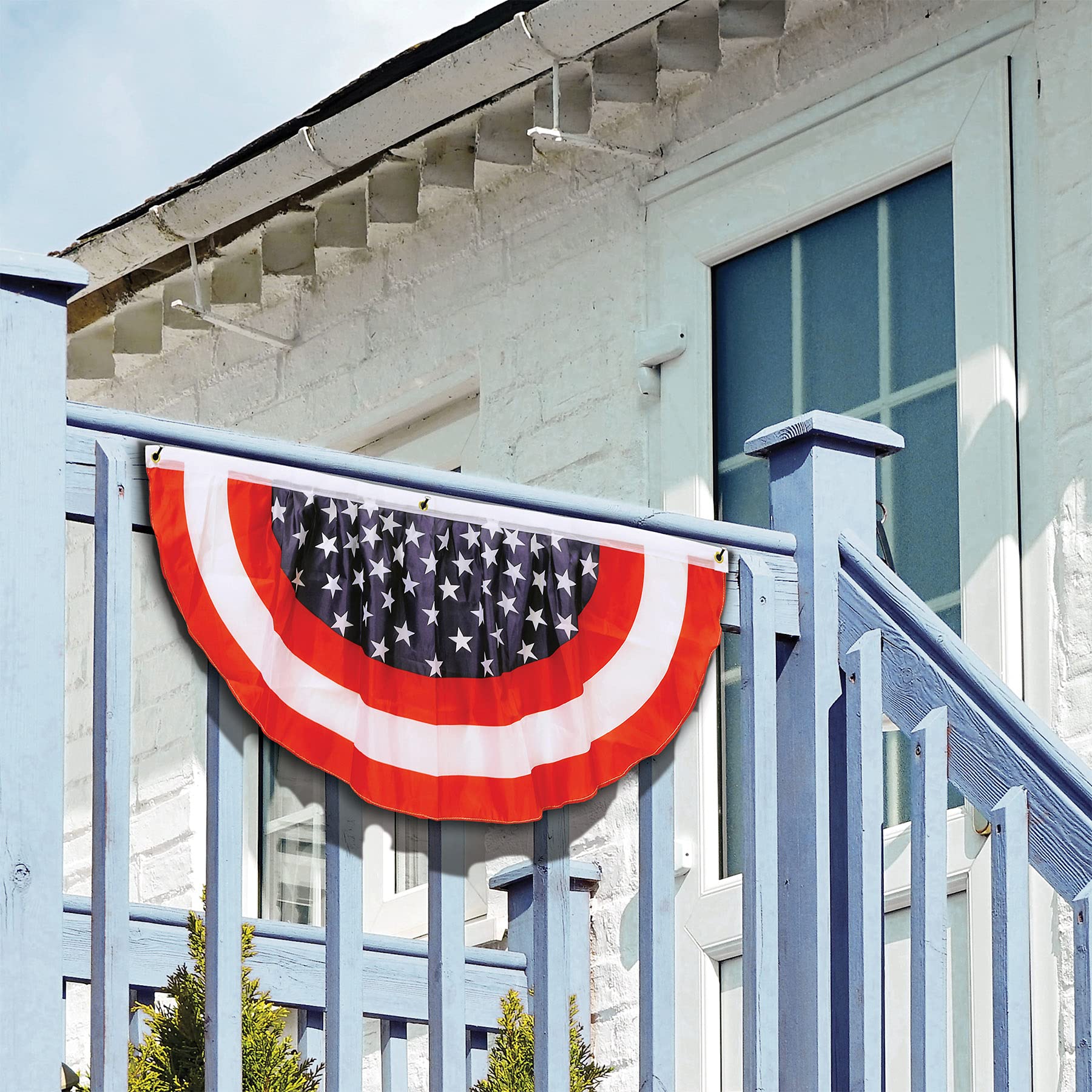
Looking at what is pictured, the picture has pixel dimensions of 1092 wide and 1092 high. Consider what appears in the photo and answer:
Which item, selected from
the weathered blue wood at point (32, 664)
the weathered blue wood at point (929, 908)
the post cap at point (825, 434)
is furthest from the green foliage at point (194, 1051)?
the post cap at point (825, 434)

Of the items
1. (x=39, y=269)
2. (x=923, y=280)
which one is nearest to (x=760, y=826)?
(x=39, y=269)

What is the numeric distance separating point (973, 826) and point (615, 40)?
7.09 feet

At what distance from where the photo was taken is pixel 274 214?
595cm

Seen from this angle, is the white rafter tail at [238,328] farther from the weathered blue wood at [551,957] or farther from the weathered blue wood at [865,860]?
the weathered blue wood at [551,957]

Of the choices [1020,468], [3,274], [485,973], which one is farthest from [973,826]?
[3,274]

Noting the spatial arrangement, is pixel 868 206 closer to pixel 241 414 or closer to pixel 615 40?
pixel 615 40

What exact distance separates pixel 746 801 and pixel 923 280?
2136 mm

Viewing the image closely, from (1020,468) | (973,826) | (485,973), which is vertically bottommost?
(485,973)

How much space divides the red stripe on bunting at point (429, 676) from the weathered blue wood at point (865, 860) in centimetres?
35

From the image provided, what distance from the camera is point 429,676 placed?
8.28 feet

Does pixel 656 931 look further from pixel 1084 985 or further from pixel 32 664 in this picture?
pixel 32 664

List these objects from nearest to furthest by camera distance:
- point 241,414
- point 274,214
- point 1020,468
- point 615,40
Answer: point 1020,468 < point 615,40 < point 274,214 < point 241,414

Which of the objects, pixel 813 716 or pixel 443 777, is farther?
pixel 813 716

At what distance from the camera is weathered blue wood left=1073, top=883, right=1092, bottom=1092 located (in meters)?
2.73
